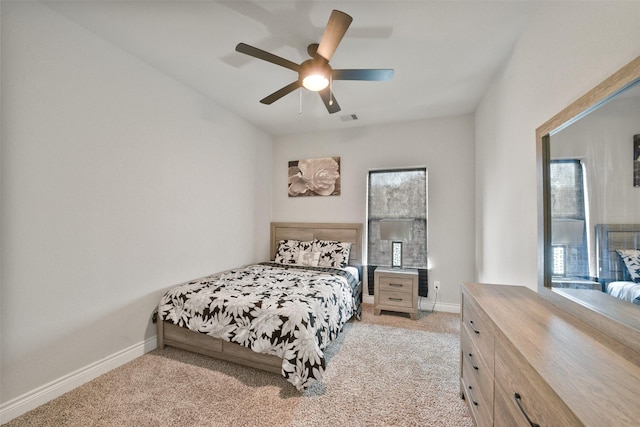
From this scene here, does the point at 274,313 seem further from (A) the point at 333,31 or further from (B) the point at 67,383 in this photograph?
(A) the point at 333,31

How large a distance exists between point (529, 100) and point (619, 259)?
1.31 meters

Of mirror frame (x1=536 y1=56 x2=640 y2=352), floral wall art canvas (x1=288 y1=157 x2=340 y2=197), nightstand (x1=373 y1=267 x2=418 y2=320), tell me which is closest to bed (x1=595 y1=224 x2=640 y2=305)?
mirror frame (x1=536 y1=56 x2=640 y2=352)

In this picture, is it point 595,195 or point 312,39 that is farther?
point 312,39

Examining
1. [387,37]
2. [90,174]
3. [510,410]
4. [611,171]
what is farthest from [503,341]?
[90,174]

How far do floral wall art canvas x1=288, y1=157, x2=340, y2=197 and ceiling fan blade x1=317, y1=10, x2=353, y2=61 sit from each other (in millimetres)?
2153

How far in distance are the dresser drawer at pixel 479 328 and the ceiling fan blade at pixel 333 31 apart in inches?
70.4

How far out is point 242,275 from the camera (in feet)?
9.70

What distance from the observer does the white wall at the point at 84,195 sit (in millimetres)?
1595

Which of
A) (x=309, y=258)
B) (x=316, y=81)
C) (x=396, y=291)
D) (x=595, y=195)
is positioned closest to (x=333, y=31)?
(x=316, y=81)

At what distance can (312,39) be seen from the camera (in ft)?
6.50

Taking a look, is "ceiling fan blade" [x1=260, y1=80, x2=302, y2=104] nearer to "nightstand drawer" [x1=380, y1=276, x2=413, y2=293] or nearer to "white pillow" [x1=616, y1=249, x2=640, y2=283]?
"white pillow" [x1=616, y1=249, x2=640, y2=283]

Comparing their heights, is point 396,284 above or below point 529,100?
below

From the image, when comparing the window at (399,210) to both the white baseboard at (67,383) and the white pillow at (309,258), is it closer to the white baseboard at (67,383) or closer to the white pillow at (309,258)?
the white pillow at (309,258)

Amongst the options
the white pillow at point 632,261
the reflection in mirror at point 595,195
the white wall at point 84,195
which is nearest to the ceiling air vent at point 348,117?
the white wall at point 84,195
